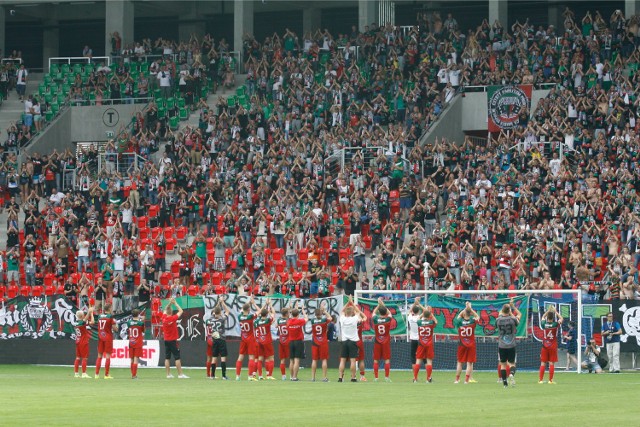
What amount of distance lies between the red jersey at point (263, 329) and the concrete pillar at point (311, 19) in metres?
35.1

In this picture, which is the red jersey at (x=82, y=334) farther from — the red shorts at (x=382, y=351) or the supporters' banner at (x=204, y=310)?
the red shorts at (x=382, y=351)

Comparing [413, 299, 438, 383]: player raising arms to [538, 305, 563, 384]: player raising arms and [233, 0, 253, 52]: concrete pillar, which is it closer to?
[538, 305, 563, 384]: player raising arms

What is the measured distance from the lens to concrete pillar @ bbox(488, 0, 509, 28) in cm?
5653

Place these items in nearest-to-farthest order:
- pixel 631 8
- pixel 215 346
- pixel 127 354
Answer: pixel 215 346 → pixel 127 354 → pixel 631 8

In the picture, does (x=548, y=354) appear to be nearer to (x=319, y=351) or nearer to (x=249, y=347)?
(x=319, y=351)

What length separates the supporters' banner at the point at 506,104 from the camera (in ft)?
167

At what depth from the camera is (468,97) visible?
53.0m

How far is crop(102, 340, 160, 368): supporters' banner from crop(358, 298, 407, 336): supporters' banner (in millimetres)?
6316

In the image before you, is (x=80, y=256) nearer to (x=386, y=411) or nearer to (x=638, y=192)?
(x=638, y=192)

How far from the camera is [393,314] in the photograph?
119 ft

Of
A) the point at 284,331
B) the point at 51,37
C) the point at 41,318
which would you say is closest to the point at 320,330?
the point at 284,331

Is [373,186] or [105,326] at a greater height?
[373,186]

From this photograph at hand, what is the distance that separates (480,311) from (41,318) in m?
13.8

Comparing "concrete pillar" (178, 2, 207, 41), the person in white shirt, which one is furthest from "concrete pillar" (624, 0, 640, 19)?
the person in white shirt
